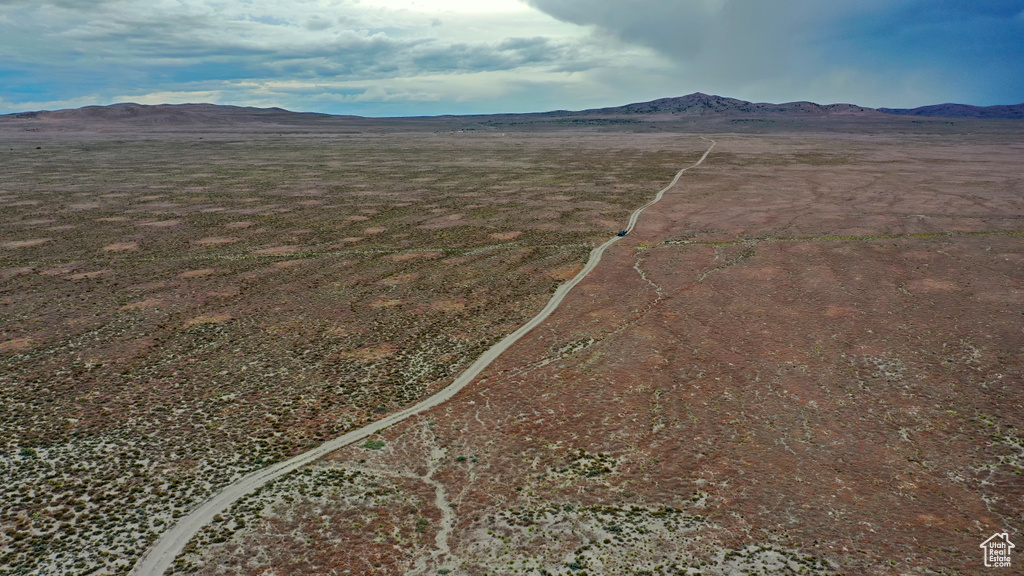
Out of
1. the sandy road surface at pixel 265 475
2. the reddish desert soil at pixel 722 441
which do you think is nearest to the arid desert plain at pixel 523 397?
the reddish desert soil at pixel 722 441

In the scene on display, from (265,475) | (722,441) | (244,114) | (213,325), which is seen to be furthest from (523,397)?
(244,114)

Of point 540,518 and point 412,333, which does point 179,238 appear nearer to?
point 412,333

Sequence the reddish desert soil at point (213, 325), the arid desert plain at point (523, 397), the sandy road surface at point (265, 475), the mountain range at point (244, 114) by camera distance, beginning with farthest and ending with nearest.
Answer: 1. the mountain range at point (244, 114)
2. the reddish desert soil at point (213, 325)
3. the arid desert plain at point (523, 397)
4. the sandy road surface at point (265, 475)

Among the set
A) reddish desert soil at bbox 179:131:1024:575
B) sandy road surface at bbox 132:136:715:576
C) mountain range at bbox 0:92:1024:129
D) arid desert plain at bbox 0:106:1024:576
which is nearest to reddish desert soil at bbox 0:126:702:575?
arid desert plain at bbox 0:106:1024:576

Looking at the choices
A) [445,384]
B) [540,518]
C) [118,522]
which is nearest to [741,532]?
[540,518]

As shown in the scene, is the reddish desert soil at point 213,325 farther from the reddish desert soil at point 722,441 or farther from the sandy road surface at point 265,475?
the reddish desert soil at point 722,441

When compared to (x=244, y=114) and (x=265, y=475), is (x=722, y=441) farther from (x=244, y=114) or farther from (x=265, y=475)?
(x=244, y=114)
